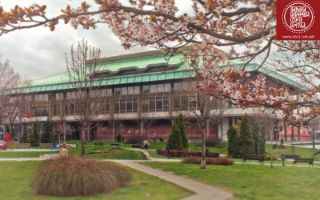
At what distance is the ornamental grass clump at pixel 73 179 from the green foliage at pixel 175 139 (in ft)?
68.7

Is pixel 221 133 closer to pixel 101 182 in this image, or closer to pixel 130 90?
pixel 130 90

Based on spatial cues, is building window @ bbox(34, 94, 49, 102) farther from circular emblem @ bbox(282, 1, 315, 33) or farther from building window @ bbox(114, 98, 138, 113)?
circular emblem @ bbox(282, 1, 315, 33)

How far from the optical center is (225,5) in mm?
5480

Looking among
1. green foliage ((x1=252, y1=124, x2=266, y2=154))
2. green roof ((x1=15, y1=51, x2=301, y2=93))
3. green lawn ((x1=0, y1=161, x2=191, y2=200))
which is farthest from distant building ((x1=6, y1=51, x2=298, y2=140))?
green lawn ((x1=0, y1=161, x2=191, y2=200))

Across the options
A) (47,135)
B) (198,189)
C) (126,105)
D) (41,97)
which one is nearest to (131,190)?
(198,189)

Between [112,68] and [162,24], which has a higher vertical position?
[112,68]

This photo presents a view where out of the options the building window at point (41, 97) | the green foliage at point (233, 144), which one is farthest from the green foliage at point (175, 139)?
the building window at point (41, 97)

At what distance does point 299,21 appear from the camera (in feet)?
19.7

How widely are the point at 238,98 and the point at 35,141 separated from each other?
42838 mm

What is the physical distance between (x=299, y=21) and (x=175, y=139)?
94.6 feet

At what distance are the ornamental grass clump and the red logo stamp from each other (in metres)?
8.17

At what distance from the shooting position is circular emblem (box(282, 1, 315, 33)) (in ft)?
18.7

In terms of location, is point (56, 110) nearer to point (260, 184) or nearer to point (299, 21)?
point (260, 184)

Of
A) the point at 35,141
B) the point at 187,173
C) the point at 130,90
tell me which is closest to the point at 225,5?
the point at 187,173
